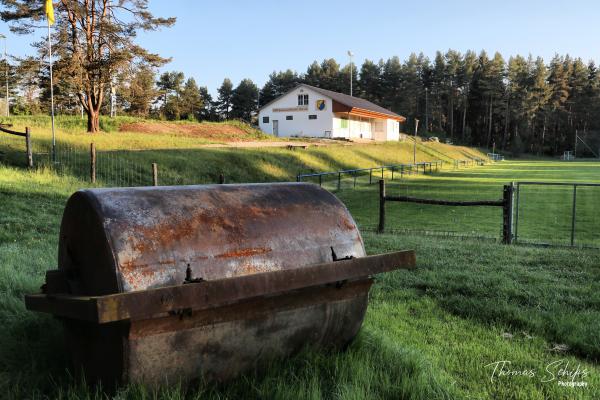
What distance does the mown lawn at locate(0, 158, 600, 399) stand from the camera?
3.12 meters

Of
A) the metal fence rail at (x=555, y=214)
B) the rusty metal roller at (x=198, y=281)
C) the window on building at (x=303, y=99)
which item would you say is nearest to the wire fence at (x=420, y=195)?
the metal fence rail at (x=555, y=214)

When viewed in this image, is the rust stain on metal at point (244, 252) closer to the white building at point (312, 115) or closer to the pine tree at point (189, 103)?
the white building at point (312, 115)

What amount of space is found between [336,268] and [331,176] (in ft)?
85.1

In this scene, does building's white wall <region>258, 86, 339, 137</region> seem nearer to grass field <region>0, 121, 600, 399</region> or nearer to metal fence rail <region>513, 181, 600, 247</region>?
metal fence rail <region>513, 181, 600, 247</region>

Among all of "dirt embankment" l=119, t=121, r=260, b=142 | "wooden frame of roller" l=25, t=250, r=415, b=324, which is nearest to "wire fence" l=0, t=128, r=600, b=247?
"wooden frame of roller" l=25, t=250, r=415, b=324

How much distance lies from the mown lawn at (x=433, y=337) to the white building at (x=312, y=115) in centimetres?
4318

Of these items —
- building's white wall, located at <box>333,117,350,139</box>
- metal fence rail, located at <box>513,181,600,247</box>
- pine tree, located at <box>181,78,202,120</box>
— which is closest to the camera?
metal fence rail, located at <box>513,181,600,247</box>

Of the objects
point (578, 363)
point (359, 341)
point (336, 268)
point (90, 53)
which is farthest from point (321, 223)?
point (90, 53)

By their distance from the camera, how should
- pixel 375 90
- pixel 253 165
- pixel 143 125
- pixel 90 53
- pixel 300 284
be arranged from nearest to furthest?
pixel 300 284 → pixel 253 165 → pixel 90 53 → pixel 143 125 → pixel 375 90

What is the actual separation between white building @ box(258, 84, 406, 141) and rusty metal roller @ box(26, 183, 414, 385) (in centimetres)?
4775

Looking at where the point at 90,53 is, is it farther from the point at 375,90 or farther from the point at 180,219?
the point at 375,90

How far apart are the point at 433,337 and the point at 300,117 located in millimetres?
49315

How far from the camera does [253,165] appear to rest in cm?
2553

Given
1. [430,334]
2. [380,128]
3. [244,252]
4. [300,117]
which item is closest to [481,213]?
[430,334]
